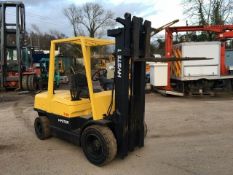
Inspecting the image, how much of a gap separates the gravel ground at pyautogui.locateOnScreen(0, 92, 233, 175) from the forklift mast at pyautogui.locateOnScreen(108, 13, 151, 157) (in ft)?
1.60

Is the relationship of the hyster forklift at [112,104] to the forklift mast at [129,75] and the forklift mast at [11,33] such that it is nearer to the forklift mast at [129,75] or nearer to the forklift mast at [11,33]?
the forklift mast at [129,75]

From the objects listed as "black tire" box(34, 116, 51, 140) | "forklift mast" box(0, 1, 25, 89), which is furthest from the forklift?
"forklift mast" box(0, 1, 25, 89)

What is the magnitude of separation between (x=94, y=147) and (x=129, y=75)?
1306mm

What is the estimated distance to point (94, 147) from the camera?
17.2 ft

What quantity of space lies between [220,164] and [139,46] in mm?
2296

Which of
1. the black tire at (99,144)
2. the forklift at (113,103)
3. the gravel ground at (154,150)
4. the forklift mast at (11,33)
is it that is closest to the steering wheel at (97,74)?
the forklift at (113,103)

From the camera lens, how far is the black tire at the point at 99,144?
16.2 feet

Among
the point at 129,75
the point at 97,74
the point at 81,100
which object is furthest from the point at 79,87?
the point at 129,75

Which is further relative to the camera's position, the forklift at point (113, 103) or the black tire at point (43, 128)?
the black tire at point (43, 128)

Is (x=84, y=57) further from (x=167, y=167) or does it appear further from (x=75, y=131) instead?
(x=167, y=167)

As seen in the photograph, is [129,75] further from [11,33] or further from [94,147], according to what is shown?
[11,33]

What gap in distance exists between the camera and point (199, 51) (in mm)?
12906

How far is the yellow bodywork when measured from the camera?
5.38 metres

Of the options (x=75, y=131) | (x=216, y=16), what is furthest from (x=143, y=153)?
(x=216, y=16)
